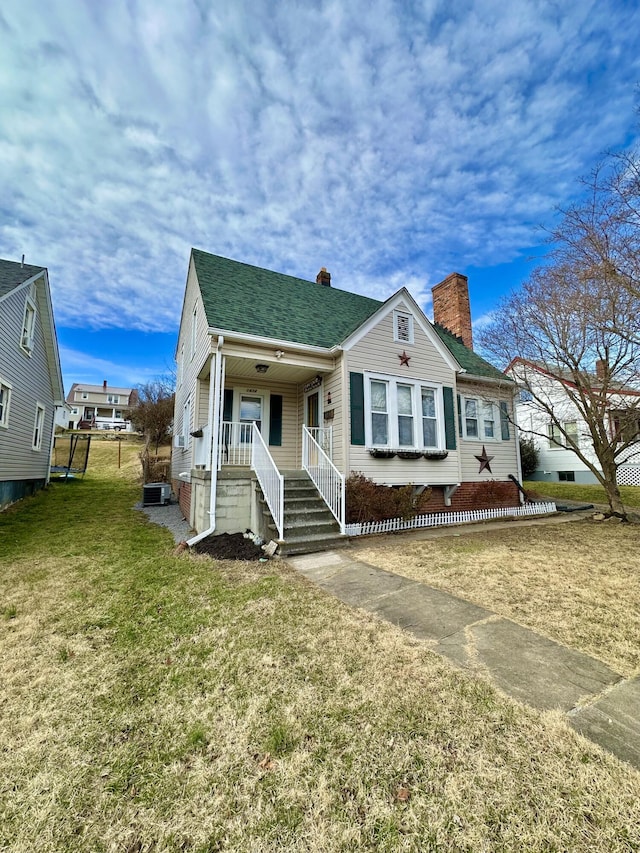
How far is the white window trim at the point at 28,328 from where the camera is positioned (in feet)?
38.1

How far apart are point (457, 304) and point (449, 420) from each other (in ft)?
19.9

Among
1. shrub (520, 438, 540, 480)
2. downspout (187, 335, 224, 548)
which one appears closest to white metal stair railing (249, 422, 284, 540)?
downspout (187, 335, 224, 548)

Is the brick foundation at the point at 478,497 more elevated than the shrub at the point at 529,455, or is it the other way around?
the shrub at the point at 529,455

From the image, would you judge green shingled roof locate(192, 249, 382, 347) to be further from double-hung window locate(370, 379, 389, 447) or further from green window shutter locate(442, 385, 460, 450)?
green window shutter locate(442, 385, 460, 450)

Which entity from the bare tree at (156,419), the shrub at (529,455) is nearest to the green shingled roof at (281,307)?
the shrub at (529,455)

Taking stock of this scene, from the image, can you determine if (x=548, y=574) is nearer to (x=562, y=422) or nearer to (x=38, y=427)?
(x=562, y=422)

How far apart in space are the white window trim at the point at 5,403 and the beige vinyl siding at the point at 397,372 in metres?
9.94

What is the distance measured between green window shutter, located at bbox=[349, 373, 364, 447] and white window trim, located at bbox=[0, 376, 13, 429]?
10022 mm

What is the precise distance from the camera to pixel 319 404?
9953 millimetres

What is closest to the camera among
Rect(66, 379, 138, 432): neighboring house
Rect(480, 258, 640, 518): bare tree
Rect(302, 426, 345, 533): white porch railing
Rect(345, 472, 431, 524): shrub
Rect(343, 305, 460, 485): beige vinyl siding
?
Rect(302, 426, 345, 533): white porch railing

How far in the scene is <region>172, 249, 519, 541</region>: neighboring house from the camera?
7.96m

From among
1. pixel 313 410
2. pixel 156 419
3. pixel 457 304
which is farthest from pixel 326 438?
pixel 156 419

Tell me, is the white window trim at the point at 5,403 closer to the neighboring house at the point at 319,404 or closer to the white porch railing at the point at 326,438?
the neighboring house at the point at 319,404

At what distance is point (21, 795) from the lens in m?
1.81
